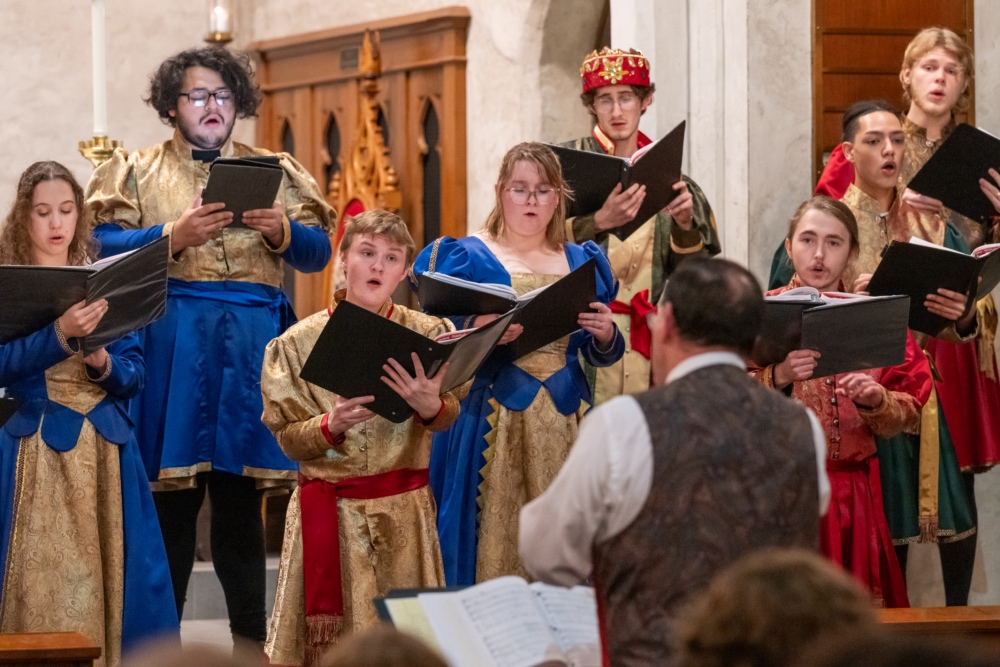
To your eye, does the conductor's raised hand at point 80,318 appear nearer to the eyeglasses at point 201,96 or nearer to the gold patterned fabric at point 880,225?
the eyeglasses at point 201,96

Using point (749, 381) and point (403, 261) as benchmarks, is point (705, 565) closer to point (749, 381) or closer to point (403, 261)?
point (749, 381)

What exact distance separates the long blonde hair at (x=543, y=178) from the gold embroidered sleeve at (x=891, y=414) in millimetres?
958

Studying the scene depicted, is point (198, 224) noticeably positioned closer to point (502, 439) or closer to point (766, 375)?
point (502, 439)

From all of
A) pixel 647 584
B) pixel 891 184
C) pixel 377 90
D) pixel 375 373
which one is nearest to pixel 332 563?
pixel 375 373

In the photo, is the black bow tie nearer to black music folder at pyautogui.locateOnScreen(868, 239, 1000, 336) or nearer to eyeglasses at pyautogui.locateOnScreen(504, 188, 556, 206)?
eyeglasses at pyautogui.locateOnScreen(504, 188, 556, 206)

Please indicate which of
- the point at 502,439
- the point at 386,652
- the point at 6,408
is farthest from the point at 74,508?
the point at 386,652

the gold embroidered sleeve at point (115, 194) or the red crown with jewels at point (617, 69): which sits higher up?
the red crown with jewels at point (617, 69)

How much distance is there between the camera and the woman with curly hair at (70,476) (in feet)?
12.8

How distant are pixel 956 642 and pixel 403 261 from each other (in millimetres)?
2658

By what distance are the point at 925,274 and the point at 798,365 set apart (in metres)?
0.56

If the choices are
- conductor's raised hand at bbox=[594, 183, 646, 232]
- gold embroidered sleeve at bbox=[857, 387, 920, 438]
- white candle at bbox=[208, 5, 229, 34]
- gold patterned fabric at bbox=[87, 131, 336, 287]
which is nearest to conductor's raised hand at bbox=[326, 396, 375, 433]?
gold patterned fabric at bbox=[87, 131, 336, 287]

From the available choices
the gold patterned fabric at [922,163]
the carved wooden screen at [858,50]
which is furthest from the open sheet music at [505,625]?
the carved wooden screen at [858,50]

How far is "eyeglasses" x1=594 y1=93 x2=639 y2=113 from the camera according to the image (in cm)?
490

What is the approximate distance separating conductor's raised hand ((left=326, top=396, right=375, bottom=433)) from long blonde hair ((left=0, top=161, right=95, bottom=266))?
2.92ft
